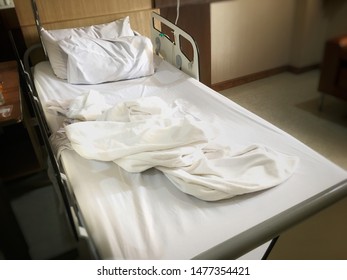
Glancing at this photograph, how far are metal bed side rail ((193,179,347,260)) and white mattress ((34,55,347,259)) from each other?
82 millimetres

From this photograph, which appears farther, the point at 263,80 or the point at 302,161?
the point at 263,80

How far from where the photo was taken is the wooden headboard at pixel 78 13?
217 cm

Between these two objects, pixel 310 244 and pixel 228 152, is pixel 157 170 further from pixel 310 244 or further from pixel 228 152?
pixel 310 244

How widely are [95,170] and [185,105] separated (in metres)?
0.69

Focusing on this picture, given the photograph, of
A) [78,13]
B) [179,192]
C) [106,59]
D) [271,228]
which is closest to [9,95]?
[106,59]

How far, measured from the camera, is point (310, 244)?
95 cm

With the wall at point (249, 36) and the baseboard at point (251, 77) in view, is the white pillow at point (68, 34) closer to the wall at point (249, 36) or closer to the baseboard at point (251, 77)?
the wall at point (249, 36)

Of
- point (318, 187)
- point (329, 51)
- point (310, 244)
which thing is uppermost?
point (329, 51)

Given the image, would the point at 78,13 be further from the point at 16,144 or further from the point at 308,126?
the point at 308,126

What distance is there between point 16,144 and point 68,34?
933 mm

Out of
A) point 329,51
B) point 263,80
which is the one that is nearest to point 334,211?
point 329,51

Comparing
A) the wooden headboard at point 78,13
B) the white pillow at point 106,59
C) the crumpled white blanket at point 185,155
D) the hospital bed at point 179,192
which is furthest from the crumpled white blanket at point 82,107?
the wooden headboard at point 78,13

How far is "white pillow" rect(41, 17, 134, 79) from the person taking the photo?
2.04 m
